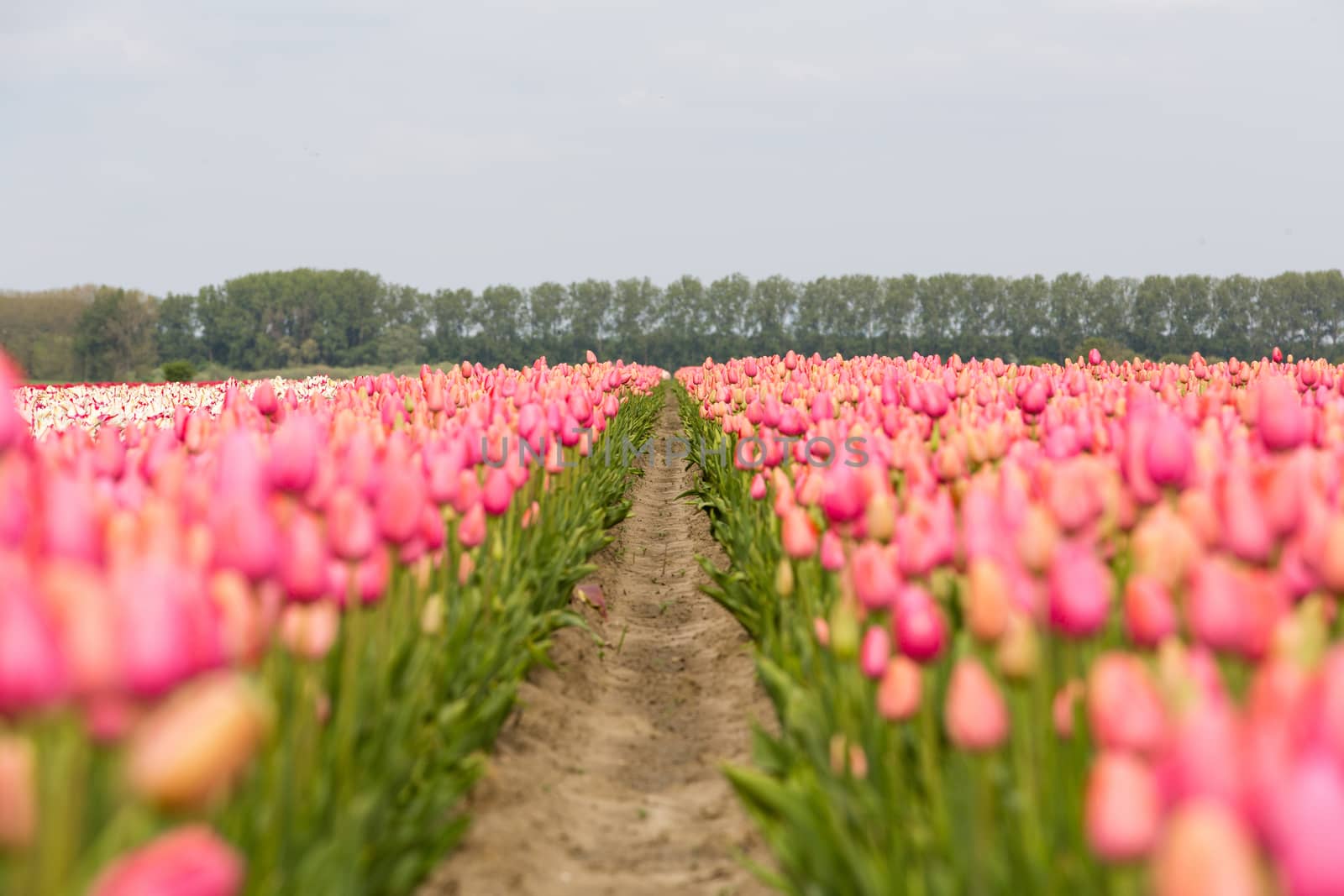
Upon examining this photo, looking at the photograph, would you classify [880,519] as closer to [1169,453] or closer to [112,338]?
[1169,453]

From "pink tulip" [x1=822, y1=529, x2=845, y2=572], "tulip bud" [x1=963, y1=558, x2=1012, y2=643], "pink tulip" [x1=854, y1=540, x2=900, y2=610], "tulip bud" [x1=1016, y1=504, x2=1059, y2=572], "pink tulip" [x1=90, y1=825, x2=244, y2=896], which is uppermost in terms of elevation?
"tulip bud" [x1=1016, y1=504, x2=1059, y2=572]

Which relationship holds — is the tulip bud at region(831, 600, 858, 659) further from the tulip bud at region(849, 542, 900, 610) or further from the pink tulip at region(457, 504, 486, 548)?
the pink tulip at region(457, 504, 486, 548)

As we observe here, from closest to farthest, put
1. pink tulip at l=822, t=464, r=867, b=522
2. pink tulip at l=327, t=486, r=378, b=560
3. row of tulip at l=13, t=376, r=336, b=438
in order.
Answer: pink tulip at l=327, t=486, r=378, b=560, pink tulip at l=822, t=464, r=867, b=522, row of tulip at l=13, t=376, r=336, b=438

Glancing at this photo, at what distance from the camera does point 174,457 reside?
410cm

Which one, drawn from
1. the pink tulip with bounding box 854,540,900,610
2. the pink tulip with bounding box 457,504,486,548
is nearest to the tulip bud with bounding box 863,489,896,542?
the pink tulip with bounding box 854,540,900,610

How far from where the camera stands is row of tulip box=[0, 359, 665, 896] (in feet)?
5.52

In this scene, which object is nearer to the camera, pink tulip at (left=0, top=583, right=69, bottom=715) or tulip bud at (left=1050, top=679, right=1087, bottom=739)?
pink tulip at (left=0, top=583, right=69, bottom=715)

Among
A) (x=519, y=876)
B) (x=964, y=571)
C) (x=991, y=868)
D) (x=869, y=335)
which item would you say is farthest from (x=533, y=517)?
(x=869, y=335)

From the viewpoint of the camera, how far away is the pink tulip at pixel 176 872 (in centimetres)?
148

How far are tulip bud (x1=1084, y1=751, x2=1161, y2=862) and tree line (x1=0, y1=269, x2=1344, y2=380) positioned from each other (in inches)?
4780

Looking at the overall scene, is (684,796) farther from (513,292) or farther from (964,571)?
(513,292)

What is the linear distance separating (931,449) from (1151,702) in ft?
13.9

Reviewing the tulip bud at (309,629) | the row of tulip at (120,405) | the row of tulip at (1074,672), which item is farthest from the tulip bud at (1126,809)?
the row of tulip at (120,405)

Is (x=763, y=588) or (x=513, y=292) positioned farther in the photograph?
(x=513, y=292)
